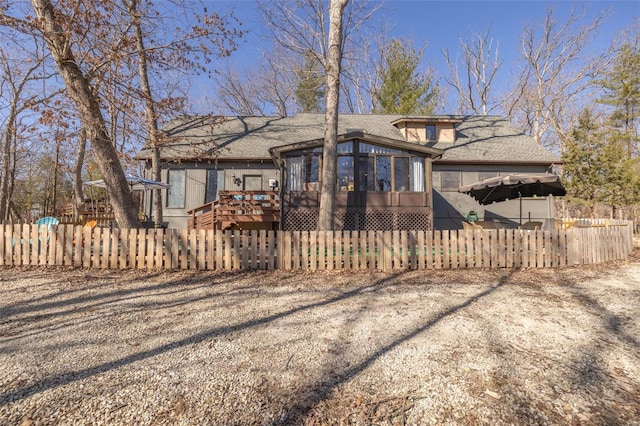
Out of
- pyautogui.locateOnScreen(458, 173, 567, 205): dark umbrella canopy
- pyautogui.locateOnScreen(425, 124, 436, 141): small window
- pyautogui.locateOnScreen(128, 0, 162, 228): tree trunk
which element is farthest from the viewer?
pyautogui.locateOnScreen(425, 124, 436, 141): small window

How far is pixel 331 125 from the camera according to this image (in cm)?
914

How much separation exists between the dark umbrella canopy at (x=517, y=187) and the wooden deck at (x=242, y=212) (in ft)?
25.3

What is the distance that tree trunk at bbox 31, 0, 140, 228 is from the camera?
22.5ft

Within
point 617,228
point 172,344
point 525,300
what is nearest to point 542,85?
point 617,228

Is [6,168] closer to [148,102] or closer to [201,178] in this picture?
[201,178]

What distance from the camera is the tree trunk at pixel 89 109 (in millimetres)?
6859

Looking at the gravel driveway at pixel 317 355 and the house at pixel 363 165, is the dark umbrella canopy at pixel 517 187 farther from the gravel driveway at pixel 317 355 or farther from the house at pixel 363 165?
the gravel driveway at pixel 317 355

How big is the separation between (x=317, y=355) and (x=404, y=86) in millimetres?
25835

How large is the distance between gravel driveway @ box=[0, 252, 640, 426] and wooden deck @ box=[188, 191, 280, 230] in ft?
20.7

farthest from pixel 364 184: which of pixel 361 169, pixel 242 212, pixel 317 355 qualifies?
pixel 317 355

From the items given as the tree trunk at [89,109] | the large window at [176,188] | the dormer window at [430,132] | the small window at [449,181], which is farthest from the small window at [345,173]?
the large window at [176,188]

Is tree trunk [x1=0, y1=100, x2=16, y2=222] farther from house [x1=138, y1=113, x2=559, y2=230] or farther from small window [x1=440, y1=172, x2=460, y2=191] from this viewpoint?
small window [x1=440, y1=172, x2=460, y2=191]

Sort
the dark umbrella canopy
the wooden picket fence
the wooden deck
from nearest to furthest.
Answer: the wooden picket fence < the dark umbrella canopy < the wooden deck

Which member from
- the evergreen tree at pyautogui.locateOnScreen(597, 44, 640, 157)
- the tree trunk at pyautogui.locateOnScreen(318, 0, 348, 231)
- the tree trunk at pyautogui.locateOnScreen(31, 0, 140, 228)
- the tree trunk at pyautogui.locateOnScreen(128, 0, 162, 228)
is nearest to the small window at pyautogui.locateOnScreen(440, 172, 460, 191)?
the tree trunk at pyautogui.locateOnScreen(318, 0, 348, 231)
